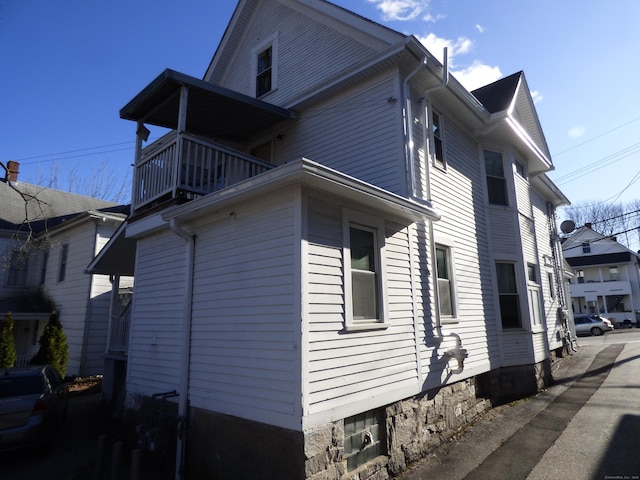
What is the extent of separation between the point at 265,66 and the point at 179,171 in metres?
5.37

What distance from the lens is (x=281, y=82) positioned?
10.1 m

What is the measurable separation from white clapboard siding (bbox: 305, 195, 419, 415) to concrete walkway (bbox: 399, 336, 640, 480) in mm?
1302

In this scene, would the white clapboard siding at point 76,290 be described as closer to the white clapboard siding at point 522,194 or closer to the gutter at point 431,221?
the gutter at point 431,221

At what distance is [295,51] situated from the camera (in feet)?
32.7

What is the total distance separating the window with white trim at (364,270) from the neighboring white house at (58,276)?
1240cm

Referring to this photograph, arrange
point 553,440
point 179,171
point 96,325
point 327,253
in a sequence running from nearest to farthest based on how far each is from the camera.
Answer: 1. point 327,253
2. point 553,440
3. point 179,171
4. point 96,325

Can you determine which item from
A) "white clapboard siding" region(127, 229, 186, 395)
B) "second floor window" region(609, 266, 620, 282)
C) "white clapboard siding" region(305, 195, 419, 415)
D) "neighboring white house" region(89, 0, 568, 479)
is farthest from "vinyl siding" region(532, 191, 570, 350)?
"second floor window" region(609, 266, 620, 282)

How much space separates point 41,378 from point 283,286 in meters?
6.10

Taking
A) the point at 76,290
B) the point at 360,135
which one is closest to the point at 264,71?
the point at 360,135

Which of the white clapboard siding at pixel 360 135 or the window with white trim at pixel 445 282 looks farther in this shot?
the window with white trim at pixel 445 282

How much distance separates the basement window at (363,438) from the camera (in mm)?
5238

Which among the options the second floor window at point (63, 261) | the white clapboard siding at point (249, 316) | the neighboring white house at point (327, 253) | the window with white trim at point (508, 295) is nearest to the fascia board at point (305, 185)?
the neighboring white house at point (327, 253)

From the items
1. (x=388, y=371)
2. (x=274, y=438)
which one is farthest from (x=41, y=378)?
(x=388, y=371)

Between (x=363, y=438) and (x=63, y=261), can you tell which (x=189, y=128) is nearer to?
(x=363, y=438)
